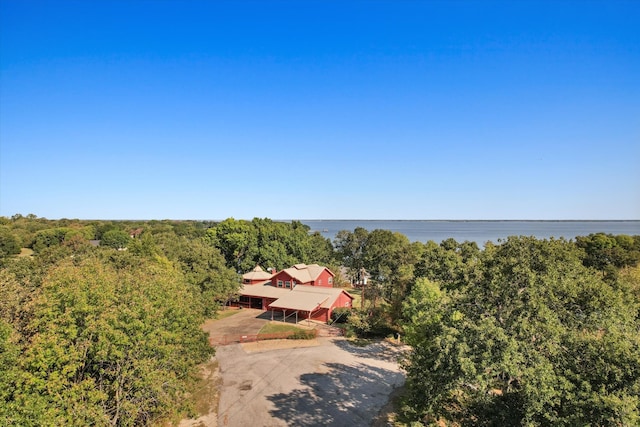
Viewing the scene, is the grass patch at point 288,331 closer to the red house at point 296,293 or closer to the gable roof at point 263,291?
the red house at point 296,293

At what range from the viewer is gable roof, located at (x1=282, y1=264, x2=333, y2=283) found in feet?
159

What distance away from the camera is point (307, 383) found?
79.7 ft

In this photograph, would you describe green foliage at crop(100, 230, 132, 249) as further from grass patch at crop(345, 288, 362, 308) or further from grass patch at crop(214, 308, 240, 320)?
grass patch at crop(345, 288, 362, 308)

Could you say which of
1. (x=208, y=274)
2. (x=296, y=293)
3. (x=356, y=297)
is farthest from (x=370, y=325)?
(x=208, y=274)

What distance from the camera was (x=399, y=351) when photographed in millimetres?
31906

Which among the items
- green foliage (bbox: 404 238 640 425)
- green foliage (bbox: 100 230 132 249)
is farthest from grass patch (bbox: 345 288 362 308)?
green foliage (bbox: 100 230 132 249)

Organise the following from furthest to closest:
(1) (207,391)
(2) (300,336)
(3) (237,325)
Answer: (3) (237,325) < (2) (300,336) < (1) (207,391)

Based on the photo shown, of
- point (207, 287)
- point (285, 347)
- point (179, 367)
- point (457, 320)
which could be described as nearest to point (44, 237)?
point (207, 287)

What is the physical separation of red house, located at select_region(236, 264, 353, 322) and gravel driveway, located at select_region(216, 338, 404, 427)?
24.9 feet

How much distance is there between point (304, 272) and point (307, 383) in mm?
26733

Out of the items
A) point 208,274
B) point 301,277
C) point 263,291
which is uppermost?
point 208,274

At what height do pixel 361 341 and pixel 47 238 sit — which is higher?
pixel 47 238

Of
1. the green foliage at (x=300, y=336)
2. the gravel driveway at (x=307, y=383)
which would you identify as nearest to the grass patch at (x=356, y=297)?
the green foliage at (x=300, y=336)

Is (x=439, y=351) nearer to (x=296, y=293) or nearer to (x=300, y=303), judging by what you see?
(x=300, y=303)
